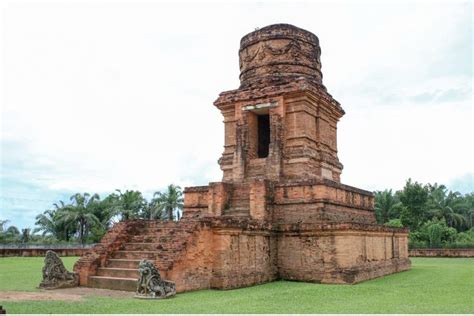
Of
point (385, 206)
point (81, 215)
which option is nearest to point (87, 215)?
point (81, 215)

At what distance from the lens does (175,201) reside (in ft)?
147

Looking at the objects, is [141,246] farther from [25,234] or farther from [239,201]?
[25,234]

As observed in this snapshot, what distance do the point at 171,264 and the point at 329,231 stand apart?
463 centimetres

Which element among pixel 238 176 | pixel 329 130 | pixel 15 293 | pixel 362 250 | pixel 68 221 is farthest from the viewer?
pixel 68 221

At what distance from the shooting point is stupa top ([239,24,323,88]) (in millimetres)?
17422

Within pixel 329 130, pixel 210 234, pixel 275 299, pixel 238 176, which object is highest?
pixel 329 130

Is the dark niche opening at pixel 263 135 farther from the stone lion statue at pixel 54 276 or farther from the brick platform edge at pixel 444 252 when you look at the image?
the brick platform edge at pixel 444 252

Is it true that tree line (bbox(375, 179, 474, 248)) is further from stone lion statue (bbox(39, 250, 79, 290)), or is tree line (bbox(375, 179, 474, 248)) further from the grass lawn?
stone lion statue (bbox(39, 250, 79, 290))

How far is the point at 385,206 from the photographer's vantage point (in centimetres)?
4250

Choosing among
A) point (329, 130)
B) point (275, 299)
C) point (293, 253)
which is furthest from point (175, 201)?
point (275, 299)

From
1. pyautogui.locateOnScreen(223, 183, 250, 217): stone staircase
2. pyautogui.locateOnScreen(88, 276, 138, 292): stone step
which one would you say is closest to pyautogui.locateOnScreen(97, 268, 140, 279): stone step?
pyautogui.locateOnScreen(88, 276, 138, 292): stone step

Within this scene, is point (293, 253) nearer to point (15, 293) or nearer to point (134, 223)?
point (134, 223)

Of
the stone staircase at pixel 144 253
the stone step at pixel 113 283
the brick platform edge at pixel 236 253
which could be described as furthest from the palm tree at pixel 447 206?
the stone step at pixel 113 283

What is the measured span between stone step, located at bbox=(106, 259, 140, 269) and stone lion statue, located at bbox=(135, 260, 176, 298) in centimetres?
197
